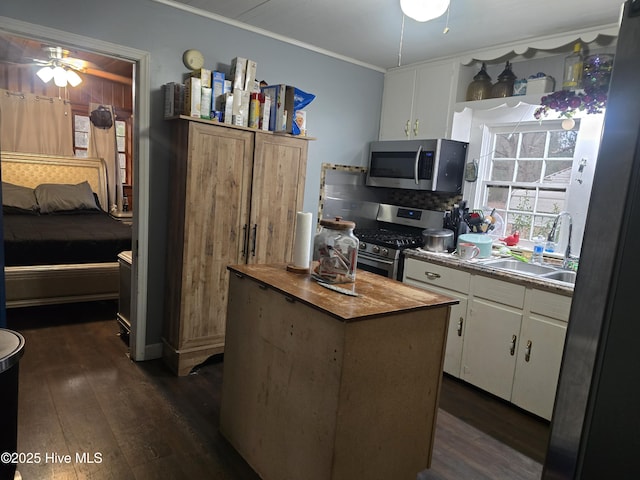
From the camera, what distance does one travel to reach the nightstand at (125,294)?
11.0 feet

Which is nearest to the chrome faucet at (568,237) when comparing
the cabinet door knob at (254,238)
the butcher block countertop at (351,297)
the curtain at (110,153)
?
the butcher block countertop at (351,297)

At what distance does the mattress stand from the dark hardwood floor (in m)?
0.84

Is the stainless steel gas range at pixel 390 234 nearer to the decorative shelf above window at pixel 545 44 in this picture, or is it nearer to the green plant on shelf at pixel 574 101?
the green plant on shelf at pixel 574 101

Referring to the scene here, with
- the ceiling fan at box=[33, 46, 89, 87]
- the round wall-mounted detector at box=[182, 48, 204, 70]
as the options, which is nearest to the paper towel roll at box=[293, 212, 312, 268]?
the round wall-mounted detector at box=[182, 48, 204, 70]

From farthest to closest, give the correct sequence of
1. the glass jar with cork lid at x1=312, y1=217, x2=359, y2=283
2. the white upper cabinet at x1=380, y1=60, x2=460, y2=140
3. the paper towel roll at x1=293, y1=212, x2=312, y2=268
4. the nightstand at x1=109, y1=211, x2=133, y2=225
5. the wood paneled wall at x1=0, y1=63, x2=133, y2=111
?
1. the nightstand at x1=109, y1=211, x2=133, y2=225
2. the wood paneled wall at x1=0, y1=63, x2=133, y2=111
3. the white upper cabinet at x1=380, y1=60, x2=460, y2=140
4. the paper towel roll at x1=293, y1=212, x2=312, y2=268
5. the glass jar with cork lid at x1=312, y1=217, x2=359, y2=283

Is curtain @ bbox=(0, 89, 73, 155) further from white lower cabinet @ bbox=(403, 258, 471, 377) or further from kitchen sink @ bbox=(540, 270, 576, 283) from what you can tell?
kitchen sink @ bbox=(540, 270, 576, 283)

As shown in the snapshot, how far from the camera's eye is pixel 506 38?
10.0ft

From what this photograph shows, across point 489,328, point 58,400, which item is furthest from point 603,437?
point 58,400

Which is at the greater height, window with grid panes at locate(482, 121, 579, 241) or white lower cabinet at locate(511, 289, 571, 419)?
window with grid panes at locate(482, 121, 579, 241)

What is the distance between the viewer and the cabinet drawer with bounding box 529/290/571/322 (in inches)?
97.8

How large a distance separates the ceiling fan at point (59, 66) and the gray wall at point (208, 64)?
2.35 m

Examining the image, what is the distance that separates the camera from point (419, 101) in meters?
3.79

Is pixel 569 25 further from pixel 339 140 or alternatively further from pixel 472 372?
pixel 472 372

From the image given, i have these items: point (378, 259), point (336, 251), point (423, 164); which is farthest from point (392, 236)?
point (336, 251)
